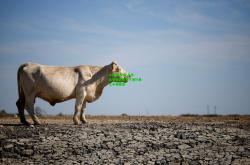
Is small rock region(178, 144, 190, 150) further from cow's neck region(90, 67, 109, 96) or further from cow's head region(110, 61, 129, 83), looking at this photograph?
cow's neck region(90, 67, 109, 96)

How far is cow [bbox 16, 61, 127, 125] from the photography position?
13953 mm

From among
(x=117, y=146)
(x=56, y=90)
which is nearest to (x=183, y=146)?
(x=117, y=146)

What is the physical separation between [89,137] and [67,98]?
8.15 feet

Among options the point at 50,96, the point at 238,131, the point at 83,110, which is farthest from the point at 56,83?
the point at 238,131

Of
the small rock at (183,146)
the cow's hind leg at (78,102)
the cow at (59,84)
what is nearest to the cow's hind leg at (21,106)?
the cow at (59,84)

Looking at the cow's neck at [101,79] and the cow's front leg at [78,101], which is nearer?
the cow's front leg at [78,101]

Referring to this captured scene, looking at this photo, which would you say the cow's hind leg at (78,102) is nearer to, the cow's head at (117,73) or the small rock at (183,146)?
the cow's head at (117,73)

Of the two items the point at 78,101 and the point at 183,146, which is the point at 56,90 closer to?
the point at 78,101

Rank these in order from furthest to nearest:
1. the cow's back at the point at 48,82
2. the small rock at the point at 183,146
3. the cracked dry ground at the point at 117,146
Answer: the cow's back at the point at 48,82
the small rock at the point at 183,146
the cracked dry ground at the point at 117,146

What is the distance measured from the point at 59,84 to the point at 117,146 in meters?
3.46

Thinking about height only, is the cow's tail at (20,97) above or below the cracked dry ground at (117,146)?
above

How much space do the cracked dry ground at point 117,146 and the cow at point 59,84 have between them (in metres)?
1.01

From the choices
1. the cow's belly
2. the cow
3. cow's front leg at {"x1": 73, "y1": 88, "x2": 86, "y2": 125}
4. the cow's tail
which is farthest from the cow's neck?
the cow's tail

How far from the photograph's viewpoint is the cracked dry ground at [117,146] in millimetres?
11852
